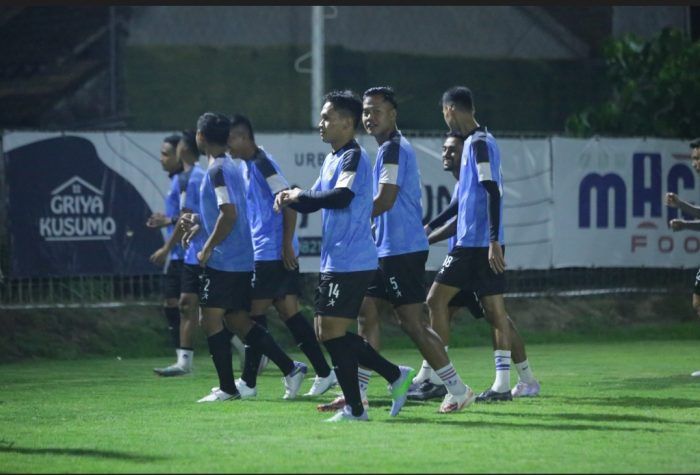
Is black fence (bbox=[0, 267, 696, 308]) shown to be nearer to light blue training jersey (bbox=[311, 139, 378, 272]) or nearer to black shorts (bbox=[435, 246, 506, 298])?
black shorts (bbox=[435, 246, 506, 298])

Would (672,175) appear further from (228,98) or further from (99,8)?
(99,8)

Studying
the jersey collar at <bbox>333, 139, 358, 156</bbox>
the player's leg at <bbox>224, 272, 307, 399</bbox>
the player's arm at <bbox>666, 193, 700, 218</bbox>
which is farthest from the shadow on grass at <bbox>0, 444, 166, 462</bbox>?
the player's arm at <bbox>666, 193, 700, 218</bbox>

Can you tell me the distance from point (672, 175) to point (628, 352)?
3785 millimetres

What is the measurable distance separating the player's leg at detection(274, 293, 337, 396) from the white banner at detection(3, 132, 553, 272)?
4741 mm

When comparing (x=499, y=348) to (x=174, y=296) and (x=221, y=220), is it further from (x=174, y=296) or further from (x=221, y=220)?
(x=174, y=296)

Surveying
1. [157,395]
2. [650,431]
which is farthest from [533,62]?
[650,431]

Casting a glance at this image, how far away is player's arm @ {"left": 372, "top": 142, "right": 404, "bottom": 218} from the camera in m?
10.8

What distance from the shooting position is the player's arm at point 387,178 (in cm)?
1078

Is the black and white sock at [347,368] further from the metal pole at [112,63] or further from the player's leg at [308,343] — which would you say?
the metal pole at [112,63]

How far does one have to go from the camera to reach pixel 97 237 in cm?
1700

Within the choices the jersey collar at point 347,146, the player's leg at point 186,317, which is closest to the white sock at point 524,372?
the jersey collar at point 347,146

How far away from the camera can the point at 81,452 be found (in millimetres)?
8828

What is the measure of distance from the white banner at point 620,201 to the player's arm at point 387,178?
8.71m

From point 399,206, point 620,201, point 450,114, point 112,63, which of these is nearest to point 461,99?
point 450,114
